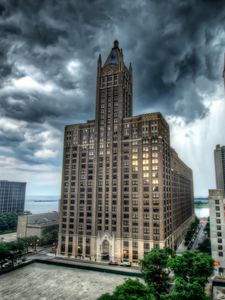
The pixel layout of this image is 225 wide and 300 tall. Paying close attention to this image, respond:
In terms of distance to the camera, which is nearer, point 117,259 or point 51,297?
point 51,297

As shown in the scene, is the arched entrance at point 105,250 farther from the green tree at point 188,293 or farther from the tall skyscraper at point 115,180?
the green tree at point 188,293

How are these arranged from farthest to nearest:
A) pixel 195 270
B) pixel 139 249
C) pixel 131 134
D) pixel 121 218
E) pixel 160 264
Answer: pixel 131 134
pixel 121 218
pixel 139 249
pixel 160 264
pixel 195 270

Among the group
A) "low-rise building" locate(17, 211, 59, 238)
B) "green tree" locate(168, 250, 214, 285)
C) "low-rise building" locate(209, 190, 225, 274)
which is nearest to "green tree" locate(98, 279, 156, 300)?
"green tree" locate(168, 250, 214, 285)

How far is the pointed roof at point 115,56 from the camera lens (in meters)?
121

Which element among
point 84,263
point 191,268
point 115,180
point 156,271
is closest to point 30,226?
point 84,263

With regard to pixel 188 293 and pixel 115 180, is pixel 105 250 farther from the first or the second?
pixel 188 293

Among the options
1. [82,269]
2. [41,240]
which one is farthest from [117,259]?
[41,240]

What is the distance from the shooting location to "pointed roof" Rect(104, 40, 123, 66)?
397 ft

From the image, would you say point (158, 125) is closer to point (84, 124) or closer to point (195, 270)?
point (84, 124)

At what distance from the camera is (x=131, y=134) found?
108 metres

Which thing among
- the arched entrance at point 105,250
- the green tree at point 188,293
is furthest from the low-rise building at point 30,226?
the green tree at point 188,293

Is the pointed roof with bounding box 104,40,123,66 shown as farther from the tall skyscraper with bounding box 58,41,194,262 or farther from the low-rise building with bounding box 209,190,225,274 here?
the low-rise building with bounding box 209,190,225,274

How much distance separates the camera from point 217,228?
83250 mm

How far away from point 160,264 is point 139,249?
36.8 meters
